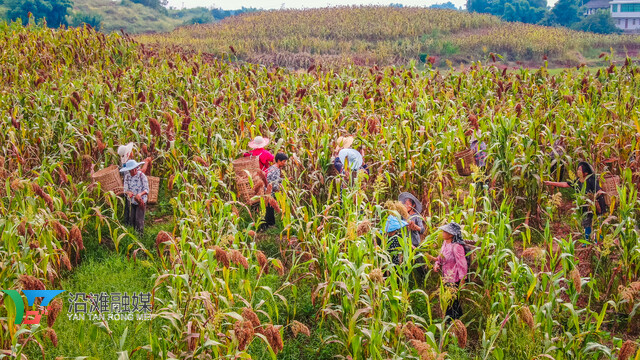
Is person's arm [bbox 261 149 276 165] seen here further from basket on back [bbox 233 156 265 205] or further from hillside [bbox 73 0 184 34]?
hillside [bbox 73 0 184 34]

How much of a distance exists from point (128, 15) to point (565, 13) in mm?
35553

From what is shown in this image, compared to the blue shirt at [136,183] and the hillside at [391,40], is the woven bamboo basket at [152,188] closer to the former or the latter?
the blue shirt at [136,183]

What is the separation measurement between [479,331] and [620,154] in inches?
143

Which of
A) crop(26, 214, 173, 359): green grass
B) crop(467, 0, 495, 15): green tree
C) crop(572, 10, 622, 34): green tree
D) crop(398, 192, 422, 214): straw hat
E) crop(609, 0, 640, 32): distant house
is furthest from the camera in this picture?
crop(467, 0, 495, 15): green tree

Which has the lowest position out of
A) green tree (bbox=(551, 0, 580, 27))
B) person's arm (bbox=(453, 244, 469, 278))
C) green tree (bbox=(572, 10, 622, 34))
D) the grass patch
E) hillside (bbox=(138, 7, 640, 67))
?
the grass patch

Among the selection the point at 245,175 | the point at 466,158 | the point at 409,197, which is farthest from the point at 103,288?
the point at 466,158

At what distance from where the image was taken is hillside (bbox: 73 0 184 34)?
44103 millimetres

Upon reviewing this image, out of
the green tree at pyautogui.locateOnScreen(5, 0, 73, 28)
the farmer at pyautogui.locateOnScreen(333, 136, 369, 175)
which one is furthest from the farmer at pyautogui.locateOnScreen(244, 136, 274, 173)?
the green tree at pyautogui.locateOnScreen(5, 0, 73, 28)

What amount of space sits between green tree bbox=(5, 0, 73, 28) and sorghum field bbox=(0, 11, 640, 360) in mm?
27442

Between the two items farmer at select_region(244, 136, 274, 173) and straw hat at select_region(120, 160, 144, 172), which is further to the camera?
farmer at select_region(244, 136, 274, 173)

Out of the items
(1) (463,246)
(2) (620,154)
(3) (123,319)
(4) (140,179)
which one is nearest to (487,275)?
(1) (463,246)

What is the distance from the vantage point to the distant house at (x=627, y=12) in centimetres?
5045

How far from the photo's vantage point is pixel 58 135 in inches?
301

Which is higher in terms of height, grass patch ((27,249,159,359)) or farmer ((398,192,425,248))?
farmer ((398,192,425,248))
